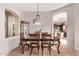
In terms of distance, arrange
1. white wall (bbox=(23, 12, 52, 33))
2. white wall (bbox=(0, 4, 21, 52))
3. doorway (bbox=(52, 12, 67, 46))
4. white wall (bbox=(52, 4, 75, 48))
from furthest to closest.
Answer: white wall (bbox=(52, 4, 75, 48)) < doorway (bbox=(52, 12, 67, 46)) < white wall (bbox=(23, 12, 52, 33)) < white wall (bbox=(0, 4, 21, 52))

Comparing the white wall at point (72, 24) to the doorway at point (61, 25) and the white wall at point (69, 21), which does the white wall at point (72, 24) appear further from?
the doorway at point (61, 25)

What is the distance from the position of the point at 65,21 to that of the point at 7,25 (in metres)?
2.98

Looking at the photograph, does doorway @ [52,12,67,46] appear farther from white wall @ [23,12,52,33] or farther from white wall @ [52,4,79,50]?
white wall @ [23,12,52,33]

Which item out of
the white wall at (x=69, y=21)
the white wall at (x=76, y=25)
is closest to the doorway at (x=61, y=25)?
the white wall at (x=69, y=21)

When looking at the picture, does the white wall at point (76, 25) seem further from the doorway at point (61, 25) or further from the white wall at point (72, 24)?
the doorway at point (61, 25)

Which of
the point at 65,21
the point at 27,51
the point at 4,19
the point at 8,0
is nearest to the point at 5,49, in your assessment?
the point at 27,51

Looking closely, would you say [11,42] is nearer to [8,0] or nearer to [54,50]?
[54,50]

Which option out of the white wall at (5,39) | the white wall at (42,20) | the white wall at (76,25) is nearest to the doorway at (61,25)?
the white wall at (42,20)

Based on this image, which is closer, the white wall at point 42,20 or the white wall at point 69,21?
the white wall at point 42,20

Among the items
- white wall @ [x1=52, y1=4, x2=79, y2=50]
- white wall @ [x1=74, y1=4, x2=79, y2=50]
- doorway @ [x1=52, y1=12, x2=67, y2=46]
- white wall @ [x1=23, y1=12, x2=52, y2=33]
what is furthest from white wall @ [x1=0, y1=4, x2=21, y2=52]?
white wall @ [x1=74, y1=4, x2=79, y2=50]

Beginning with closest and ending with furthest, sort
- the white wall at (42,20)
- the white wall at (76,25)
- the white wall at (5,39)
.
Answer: the white wall at (5,39), the white wall at (42,20), the white wall at (76,25)

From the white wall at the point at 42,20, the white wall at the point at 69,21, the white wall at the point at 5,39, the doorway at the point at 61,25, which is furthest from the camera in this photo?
the white wall at the point at 69,21

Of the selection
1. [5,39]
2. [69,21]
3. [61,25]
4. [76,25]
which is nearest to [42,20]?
[61,25]

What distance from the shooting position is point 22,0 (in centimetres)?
306
